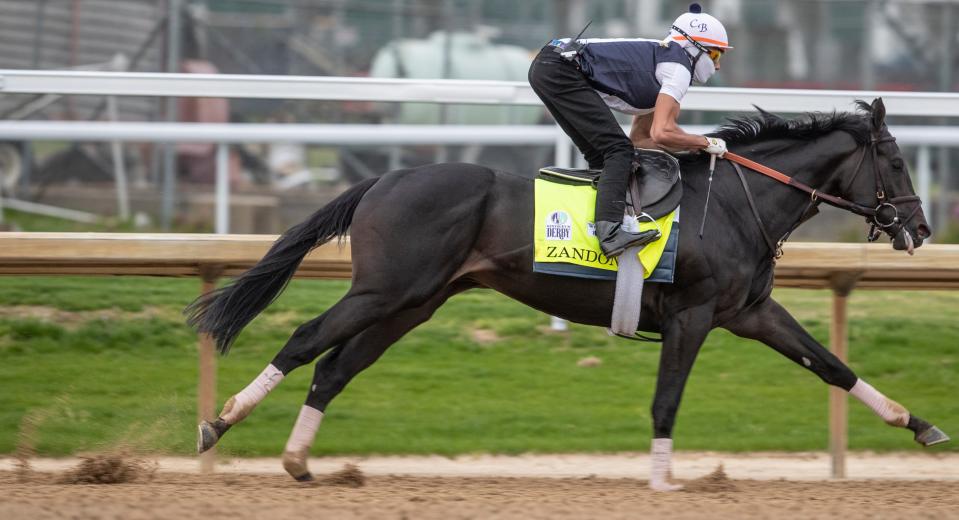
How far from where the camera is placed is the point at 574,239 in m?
5.64

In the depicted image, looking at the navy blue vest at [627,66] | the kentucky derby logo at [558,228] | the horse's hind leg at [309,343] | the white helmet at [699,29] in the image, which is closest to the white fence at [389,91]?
the white helmet at [699,29]

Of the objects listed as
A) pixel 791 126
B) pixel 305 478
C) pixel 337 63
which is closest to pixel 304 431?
pixel 305 478

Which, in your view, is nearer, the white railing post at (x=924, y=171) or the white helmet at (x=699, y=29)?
the white helmet at (x=699, y=29)

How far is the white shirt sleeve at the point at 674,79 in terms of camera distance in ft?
18.5

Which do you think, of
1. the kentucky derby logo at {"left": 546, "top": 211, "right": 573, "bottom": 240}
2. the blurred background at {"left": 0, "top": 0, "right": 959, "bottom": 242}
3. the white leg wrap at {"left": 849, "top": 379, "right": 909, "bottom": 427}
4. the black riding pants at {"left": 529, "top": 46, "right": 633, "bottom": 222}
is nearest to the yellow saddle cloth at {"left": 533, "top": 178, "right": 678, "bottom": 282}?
the kentucky derby logo at {"left": 546, "top": 211, "right": 573, "bottom": 240}

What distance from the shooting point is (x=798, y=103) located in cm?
700

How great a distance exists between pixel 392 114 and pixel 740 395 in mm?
4447

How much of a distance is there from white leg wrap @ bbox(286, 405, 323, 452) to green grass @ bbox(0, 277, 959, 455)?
121 cm

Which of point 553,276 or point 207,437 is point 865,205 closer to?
point 553,276

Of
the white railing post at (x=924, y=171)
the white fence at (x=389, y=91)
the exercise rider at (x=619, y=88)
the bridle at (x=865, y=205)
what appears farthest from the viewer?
the white railing post at (x=924, y=171)

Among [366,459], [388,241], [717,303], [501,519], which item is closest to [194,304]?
[388,241]

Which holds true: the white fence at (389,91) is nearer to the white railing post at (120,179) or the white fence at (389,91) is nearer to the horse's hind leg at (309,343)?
the horse's hind leg at (309,343)

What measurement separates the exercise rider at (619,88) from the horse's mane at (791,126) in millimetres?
182

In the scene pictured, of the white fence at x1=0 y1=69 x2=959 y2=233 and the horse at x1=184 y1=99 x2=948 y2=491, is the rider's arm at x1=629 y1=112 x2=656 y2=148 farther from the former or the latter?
the white fence at x1=0 y1=69 x2=959 y2=233
